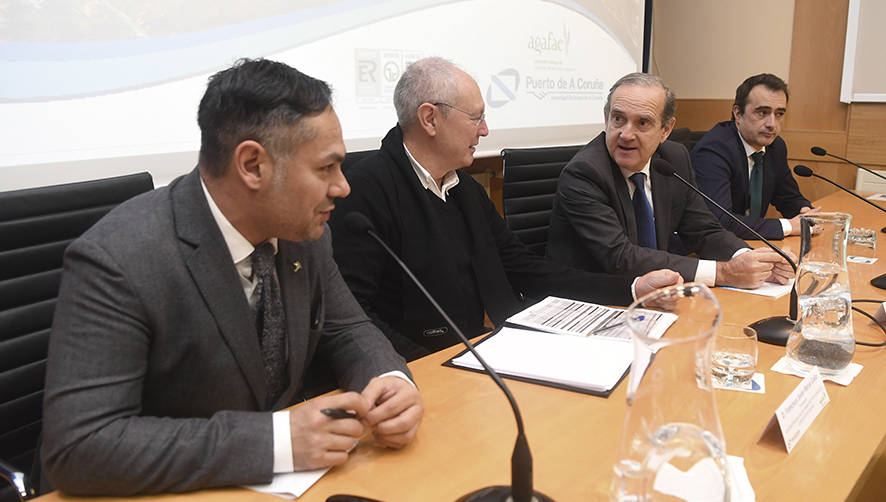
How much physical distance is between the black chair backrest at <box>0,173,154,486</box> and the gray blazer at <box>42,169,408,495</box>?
1.27 feet

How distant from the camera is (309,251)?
1203 mm

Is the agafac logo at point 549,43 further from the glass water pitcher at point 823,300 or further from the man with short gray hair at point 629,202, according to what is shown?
the glass water pitcher at point 823,300

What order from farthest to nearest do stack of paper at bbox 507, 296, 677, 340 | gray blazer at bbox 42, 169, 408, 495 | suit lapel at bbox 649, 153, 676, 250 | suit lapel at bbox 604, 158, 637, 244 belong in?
suit lapel at bbox 649, 153, 676, 250
suit lapel at bbox 604, 158, 637, 244
stack of paper at bbox 507, 296, 677, 340
gray blazer at bbox 42, 169, 408, 495

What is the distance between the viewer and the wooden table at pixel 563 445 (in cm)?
82

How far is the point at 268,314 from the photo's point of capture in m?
1.09

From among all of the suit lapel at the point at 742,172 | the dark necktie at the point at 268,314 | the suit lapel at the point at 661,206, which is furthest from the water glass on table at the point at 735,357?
the suit lapel at the point at 742,172

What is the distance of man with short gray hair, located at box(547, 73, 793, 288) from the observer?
1996mm

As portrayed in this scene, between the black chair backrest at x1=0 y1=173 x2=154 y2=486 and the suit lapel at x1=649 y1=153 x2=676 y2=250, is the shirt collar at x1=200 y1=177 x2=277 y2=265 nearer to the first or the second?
the black chair backrest at x1=0 y1=173 x2=154 y2=486

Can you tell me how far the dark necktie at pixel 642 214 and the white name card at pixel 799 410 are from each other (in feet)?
3.70

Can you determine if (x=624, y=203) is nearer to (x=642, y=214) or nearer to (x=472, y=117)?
(x=642, y=214)

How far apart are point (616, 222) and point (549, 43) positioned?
1545 mm

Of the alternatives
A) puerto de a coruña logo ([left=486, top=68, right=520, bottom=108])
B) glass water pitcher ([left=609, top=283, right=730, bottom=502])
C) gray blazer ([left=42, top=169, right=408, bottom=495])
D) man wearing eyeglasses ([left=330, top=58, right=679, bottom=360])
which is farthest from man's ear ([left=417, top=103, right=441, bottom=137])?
glass water pitcher ([left=609, top=283, right=730, bottom=502])

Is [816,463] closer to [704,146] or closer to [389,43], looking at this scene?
[389,43]

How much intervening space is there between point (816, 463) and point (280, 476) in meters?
0.73
